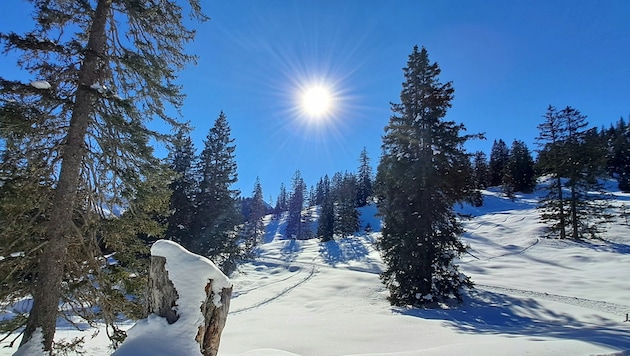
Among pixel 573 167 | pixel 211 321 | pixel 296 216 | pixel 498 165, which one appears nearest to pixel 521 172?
pixel 498 165

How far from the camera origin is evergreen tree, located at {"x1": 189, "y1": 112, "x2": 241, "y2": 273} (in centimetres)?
2567

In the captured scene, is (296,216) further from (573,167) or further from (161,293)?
(161,293)

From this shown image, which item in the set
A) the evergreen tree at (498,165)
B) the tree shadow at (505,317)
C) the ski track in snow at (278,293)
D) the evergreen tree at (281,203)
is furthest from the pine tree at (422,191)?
the evergreen tree at (281,203)

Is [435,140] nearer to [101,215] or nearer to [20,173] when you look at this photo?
[101,215]

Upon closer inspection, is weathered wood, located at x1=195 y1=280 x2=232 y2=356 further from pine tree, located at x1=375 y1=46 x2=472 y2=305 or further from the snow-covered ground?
pine tree, located at x1=375 y1=46 x2=472 y2=305

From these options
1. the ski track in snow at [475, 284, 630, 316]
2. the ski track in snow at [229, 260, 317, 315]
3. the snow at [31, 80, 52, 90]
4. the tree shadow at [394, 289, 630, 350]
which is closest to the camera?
the snow at [31, 80, 52, 90]

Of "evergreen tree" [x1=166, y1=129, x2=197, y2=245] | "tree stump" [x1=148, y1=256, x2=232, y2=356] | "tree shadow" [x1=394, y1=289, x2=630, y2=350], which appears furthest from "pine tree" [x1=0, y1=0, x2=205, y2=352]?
"evergreen tree" [x1=166, y1=129, x2=197, y2=245]

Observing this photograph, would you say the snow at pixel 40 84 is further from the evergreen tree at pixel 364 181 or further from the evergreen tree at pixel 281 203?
the evergreen tree at pixel 281 203

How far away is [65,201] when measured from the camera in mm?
6488

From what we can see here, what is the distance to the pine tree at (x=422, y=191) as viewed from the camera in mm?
17031

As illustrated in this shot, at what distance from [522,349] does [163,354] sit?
7046 millimetres

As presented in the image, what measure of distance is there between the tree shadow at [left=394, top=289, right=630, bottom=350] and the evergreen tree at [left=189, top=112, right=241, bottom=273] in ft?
49.6

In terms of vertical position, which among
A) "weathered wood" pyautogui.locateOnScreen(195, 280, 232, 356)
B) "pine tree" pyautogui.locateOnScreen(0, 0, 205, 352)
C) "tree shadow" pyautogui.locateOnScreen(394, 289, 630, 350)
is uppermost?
"pine tree" pyautogui.locateOnScreen(0, 0, 205, 352)

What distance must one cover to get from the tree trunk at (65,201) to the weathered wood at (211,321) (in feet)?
11.4
